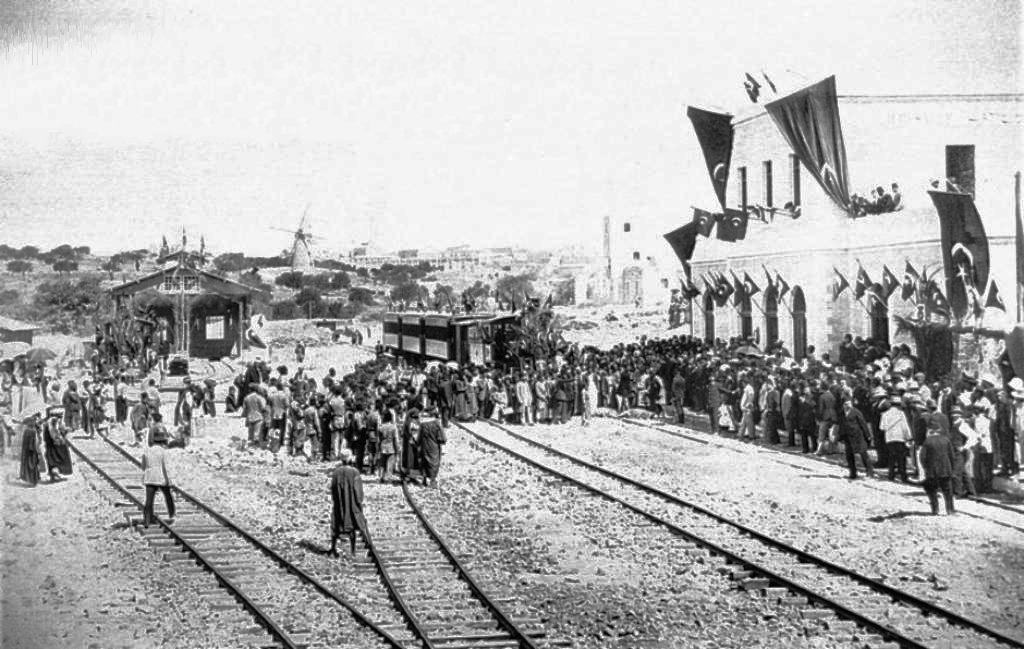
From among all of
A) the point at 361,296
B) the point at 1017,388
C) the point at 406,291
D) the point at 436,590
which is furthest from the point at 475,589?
the point at 361,296

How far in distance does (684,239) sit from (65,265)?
1402cm

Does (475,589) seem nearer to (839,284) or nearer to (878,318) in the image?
(878,318)

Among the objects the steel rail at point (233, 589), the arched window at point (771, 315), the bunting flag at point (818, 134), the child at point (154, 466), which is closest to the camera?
the steel rail at point (233, 589)

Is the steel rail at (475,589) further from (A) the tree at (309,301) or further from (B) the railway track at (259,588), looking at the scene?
(A) the tree at (309,301)

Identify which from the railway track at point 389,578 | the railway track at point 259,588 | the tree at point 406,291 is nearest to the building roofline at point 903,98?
the railway track at point 389,578

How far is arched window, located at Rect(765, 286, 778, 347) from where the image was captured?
22.3 meters

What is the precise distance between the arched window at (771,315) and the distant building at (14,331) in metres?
14.1

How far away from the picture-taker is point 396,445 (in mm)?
15438

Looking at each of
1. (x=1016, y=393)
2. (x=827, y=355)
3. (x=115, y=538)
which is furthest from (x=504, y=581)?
(x=827, y=355)

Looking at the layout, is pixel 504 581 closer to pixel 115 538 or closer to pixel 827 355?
pixel 115 538

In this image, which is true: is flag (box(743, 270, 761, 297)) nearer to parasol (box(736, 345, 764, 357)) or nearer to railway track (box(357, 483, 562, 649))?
parasol (box(736, 345, 764, 357))

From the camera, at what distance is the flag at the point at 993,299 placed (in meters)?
14.9

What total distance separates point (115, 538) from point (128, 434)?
853 cm

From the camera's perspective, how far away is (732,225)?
2278 centimetres
